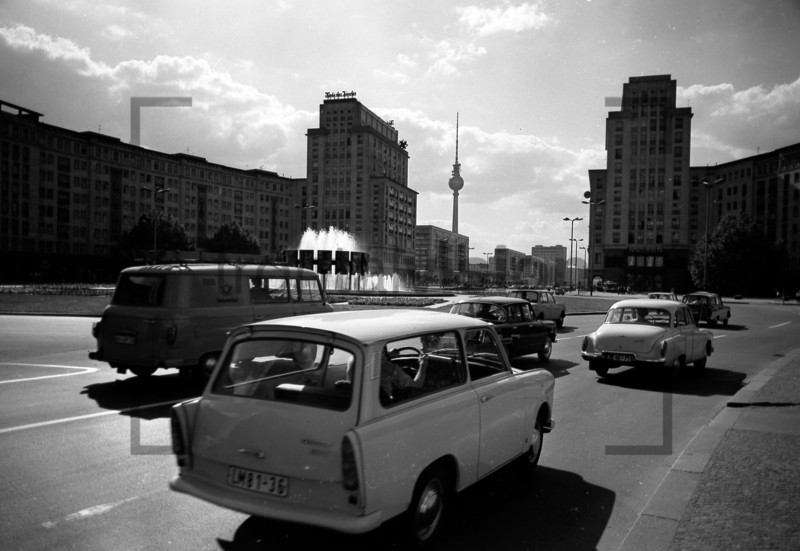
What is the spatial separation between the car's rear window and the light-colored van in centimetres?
579

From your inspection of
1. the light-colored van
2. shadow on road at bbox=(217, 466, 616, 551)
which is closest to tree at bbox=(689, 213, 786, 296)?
the light-colored van

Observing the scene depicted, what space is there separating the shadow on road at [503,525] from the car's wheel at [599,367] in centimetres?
646

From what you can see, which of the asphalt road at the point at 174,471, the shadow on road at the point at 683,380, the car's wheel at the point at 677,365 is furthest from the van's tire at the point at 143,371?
the car's wheel at the point at 677,365

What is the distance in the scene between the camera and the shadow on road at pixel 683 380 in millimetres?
10625

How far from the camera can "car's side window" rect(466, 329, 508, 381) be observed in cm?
493

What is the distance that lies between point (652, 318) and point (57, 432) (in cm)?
1052

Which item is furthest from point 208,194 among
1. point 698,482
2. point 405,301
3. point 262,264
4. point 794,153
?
point 698,482

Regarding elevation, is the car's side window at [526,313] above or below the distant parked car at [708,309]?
above

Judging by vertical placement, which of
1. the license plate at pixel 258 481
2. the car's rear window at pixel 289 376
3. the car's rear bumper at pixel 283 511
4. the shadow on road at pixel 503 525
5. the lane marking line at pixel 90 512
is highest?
the car's rear window at pixel 289 376

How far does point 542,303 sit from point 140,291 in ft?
57.4

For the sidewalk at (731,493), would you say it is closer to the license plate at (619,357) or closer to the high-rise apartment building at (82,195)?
the license plate at (619,357)

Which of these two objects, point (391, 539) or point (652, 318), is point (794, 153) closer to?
point (652, 318)

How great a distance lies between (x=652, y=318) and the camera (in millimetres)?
11930

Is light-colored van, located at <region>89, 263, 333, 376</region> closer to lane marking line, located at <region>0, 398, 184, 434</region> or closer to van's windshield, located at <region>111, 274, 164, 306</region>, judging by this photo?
van's windshield, located at <region>111, 274, 164, 306</region>
